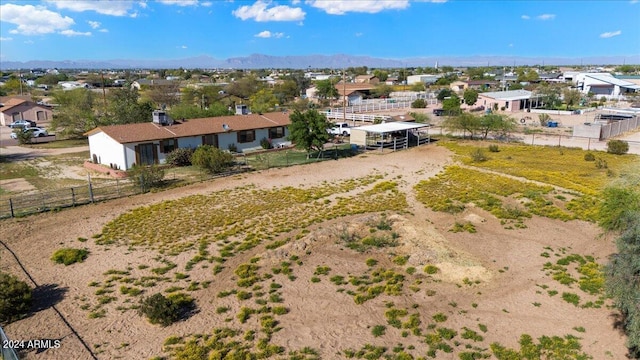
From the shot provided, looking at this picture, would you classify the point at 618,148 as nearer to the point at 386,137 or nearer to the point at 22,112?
the point at 386,137

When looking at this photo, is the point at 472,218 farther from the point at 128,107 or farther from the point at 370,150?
the point at 128,107

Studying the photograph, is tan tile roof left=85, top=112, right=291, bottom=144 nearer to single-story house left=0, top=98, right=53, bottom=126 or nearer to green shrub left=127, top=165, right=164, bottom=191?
green shrub left=127, top=165, right=164, bottom=191

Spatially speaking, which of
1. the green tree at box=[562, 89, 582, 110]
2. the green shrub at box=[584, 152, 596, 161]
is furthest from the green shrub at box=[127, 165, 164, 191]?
the green tree at box=[562, 89, 582, 110]

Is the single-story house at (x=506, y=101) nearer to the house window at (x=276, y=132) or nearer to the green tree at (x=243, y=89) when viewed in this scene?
the green tree at (x=243, y=89)

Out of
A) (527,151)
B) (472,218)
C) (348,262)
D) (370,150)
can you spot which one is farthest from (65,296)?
(527,151)

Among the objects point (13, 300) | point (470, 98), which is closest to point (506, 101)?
point (470, 98)

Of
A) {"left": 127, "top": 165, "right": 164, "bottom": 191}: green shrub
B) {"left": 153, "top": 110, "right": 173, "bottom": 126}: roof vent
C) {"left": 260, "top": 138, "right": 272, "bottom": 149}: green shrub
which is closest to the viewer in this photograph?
{"left": 127, "top": 165, "right": 164, "bottom": 191}: green shrub

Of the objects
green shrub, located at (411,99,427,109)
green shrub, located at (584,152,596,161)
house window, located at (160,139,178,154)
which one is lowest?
green shrub, located at (584,152,596,161)
